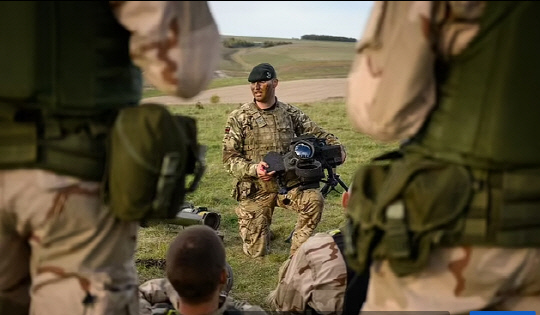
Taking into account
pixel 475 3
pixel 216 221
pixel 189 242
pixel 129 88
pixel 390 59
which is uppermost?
pixel 475 3

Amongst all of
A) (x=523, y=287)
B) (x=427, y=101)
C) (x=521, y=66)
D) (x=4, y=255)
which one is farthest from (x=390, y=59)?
(x=4, y=255)

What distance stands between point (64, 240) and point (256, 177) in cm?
393

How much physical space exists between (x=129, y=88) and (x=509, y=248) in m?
1.27

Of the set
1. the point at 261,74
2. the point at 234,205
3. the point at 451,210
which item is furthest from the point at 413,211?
the point at 234,205

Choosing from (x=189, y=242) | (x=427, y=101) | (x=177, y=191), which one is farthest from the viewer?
(x=189, y=242)

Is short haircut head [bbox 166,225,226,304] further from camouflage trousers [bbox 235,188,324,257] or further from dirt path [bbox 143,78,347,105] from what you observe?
dirt path [bbox 143,78,347,105]

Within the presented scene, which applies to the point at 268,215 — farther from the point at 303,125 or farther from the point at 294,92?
the point at 294,92

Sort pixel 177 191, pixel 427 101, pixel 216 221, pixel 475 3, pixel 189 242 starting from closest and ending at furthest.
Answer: pixel 475 3 < pixel 427 101 < pixel 177 191 < pixel 189 242 < pixel 216 221

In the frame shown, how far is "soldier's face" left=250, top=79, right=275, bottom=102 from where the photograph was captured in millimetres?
6266

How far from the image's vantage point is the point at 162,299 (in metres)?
3.17

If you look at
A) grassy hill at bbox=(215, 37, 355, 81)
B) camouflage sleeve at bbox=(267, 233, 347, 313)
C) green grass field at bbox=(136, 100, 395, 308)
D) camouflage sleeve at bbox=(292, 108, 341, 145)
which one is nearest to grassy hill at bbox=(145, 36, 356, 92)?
grassy hill at bbox=(215, 37, 355, 81)

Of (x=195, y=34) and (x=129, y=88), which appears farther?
(x=129, y=88)

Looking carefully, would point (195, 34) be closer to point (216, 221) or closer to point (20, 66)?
point (20, 66)

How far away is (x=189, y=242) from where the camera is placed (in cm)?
279
